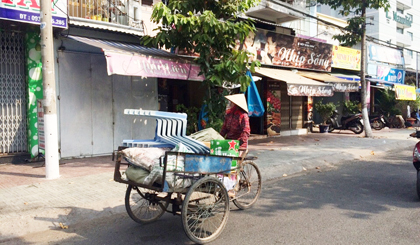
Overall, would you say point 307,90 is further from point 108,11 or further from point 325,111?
point 108,11

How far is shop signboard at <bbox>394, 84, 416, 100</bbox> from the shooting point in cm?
1973

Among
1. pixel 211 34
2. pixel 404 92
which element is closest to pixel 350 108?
pixel 404 92

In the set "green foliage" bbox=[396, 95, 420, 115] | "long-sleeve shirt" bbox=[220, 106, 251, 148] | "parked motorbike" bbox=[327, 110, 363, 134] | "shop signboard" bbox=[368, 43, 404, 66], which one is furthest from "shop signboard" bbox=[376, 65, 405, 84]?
"long-sleeve shirt" bbox=[220, 106, 251, 148]

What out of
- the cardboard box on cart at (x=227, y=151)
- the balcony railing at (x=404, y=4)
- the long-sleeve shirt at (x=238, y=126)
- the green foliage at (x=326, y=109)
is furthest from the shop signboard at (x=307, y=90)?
the balcony railing at (x=404, y=4)

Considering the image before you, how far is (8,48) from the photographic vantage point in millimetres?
8383

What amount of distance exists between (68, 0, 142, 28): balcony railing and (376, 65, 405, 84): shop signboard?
1664cm

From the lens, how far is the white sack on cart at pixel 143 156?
4086 millimetres

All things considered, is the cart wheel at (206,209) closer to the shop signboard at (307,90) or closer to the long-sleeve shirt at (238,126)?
the long-sleeve shirt at (238,126)

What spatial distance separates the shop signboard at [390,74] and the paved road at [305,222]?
16.3 meters

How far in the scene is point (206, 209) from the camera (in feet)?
13.9

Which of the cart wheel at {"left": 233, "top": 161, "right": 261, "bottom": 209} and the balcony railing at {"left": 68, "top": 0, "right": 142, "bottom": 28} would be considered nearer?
the cart wheel at {"left": 233, "top": 161, "right": 261, "bottom": 209}

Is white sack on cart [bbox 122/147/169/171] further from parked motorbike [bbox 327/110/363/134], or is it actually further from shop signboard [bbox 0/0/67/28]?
parked motorbike [bbox 327/110/363/134]

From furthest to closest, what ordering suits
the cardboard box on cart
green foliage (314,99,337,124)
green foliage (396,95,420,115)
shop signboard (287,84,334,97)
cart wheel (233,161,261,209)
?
green foliage (396,95,420,115)
green foliage (314,99,337,124)
shop signboard (287,84,334,97)
cart wheel (233,161,261,209)
the cardboard box on cart

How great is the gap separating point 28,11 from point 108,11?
2.30 metres
